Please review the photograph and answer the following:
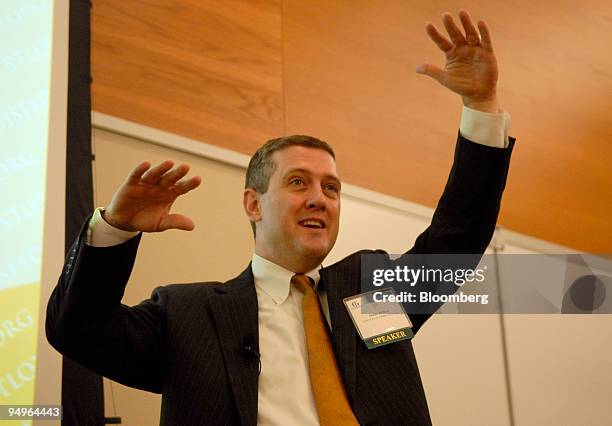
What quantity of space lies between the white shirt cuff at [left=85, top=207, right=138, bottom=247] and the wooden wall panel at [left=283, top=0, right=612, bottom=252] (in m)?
1.94

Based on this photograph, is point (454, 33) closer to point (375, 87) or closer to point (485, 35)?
point (485, 35)

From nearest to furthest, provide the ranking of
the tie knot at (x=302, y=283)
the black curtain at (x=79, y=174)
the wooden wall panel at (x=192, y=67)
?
1. the tie knot at (x=302, y=283)
2. the black curtain at (x=79, y=174)
3. the wooden wall panel at (x=192, y=67)

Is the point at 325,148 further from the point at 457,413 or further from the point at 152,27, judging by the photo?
the point at 457,413

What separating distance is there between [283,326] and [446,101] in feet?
8.62

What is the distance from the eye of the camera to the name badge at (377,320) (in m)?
1.81

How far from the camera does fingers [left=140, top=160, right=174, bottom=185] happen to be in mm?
1557

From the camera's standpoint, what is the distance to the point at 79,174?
2602 mm

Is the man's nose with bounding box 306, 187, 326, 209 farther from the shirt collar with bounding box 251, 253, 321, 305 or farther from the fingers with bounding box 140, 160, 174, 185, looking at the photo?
the fingers with bounding box 140, 160, 174, 185

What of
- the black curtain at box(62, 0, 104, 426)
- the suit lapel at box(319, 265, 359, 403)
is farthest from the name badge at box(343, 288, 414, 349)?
the black curtain at box(62, 0, 104, 426)

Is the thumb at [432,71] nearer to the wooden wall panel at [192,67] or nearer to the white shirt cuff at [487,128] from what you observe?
the white shirt cuff at [487,128]

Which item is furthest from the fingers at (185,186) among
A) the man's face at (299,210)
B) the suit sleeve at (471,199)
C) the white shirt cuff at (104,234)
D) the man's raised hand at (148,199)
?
the suit sleeve at (471,199)

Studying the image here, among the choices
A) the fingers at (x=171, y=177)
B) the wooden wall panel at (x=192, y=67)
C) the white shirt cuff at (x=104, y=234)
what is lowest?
the white shirt cuff at (x=104, y=234)

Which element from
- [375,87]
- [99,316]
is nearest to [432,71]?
[99,316]

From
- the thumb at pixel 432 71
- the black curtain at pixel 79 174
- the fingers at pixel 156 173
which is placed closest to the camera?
the fingers at pixel 156 173
